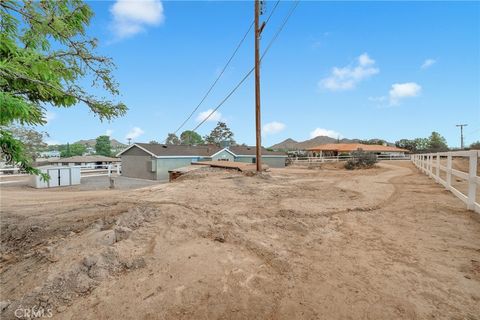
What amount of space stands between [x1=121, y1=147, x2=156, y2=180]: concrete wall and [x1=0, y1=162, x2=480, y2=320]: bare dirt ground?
18978mm

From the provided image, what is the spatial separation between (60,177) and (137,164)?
8.86 meters

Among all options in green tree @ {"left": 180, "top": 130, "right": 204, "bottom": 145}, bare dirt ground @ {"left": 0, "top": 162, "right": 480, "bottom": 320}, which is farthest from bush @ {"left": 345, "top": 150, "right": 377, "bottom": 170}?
green tree @ {"left": 180, "top": 130, "right": 204, "bottom": 145}

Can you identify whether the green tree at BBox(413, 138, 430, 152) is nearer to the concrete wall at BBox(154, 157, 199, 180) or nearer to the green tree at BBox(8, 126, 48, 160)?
the concrete wall at BBox(154, 157, 199, 180)

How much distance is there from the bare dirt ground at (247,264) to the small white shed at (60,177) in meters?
12.6

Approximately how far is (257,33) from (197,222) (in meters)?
11.4

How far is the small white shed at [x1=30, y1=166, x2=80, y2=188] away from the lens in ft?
51.0

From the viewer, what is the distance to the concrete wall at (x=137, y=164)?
2389cm

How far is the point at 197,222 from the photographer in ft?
14.5

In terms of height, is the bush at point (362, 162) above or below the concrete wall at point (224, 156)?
below

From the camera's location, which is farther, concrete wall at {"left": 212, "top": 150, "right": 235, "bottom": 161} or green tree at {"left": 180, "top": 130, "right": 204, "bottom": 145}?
green tree at {"left": 180, "top": 130, "right": 204, "bottom": 145}

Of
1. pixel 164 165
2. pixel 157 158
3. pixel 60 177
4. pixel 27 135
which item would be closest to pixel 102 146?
pixel 164 165

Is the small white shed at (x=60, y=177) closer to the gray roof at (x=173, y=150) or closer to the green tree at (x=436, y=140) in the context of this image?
the gray roof at (x=173, y=150)

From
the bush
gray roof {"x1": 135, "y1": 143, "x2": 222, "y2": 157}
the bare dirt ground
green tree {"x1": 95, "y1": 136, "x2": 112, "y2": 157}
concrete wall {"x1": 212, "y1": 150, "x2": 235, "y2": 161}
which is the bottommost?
the bare dirt ground

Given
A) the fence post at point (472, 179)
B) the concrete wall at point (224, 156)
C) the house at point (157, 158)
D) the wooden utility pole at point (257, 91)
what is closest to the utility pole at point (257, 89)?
the wooden utility pole at point (257, 91)
